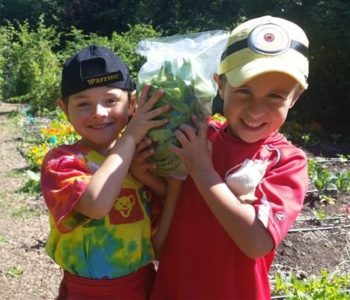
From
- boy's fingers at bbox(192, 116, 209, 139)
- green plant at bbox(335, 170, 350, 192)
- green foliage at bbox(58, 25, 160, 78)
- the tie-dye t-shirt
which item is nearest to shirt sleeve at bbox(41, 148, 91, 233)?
the tie-dye t-shirt

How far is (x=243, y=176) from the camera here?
1.86 metres

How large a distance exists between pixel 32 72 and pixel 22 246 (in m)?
9.39

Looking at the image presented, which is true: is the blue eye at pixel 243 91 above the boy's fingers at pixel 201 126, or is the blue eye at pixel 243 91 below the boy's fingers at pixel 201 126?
above

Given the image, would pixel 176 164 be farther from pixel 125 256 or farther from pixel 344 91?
pixel 344 91

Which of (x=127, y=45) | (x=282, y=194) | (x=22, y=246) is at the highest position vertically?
(x=282, y=194)

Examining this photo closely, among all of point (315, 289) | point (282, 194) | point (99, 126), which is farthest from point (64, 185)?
point (315, 289)

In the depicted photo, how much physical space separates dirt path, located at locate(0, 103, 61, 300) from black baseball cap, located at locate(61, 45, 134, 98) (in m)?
2.55

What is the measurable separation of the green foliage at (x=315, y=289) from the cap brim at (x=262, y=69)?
2.02 m

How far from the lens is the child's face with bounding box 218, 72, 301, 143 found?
1874mm

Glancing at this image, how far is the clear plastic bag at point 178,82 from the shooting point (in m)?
1.91

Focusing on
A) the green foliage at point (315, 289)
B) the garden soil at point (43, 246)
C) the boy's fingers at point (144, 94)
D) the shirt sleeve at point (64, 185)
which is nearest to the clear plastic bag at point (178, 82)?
the boy's fingers at point (144, 94)

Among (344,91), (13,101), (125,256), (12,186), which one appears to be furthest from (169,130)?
(13,101)

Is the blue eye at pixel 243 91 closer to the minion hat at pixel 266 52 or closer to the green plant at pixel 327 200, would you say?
the minion hat at pixel 266 52

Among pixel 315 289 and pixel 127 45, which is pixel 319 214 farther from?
pixel 127 45
